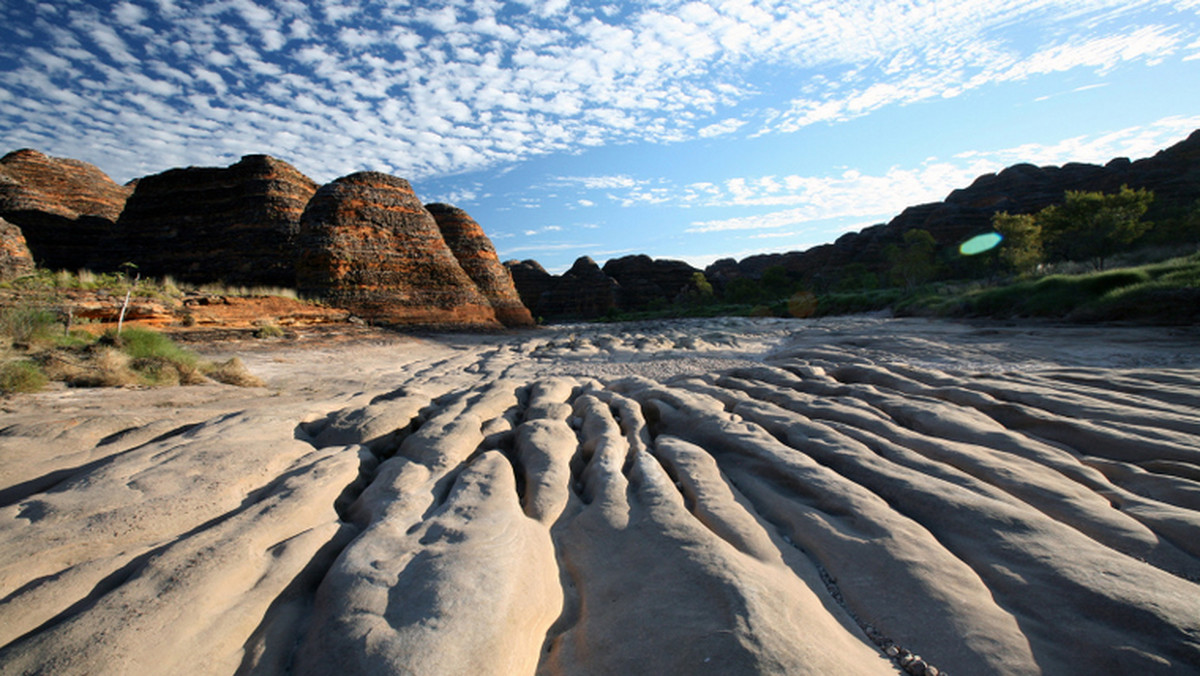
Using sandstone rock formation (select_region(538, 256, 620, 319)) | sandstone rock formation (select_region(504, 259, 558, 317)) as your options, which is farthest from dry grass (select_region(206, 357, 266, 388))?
sandstone rock formation (select_region(504, 259, 558, 317))

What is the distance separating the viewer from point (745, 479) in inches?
104

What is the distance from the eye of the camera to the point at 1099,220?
68.6ft

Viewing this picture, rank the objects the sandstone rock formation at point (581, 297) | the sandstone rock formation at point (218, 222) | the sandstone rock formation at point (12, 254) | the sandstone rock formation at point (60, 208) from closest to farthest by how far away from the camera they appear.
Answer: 1. the sandstone rock formation at point (12, 254)
2. the sandstone rock formation at point (218, 222)
3. the sandstone rock formation at point (60, 208)
4. the sandstone rock formation at point (581, 297)

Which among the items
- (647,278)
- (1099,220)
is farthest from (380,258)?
(647,278)

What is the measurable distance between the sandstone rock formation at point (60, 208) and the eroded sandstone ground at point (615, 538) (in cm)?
3267

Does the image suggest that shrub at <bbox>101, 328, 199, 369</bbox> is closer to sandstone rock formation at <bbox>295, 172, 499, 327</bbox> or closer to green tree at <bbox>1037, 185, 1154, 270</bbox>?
sandstone rock formation at <bbox>295, 172, 499, 327</bbox>

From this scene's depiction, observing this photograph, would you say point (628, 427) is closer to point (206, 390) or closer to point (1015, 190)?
point (206, 390)

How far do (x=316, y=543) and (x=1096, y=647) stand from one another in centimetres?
271

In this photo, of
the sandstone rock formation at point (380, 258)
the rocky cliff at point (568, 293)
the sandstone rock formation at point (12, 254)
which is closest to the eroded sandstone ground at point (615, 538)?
the sandstone rock formation at point (12, 254)

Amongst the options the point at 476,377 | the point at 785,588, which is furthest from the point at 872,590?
the point at 476,377

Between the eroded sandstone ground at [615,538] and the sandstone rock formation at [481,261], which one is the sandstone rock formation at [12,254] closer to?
the eroded sandstone ground at [615,538]

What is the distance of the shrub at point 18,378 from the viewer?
406cm

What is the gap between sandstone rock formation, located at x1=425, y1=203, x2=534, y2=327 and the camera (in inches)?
1125

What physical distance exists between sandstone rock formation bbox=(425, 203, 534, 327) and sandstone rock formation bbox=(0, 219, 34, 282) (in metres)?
17.4
